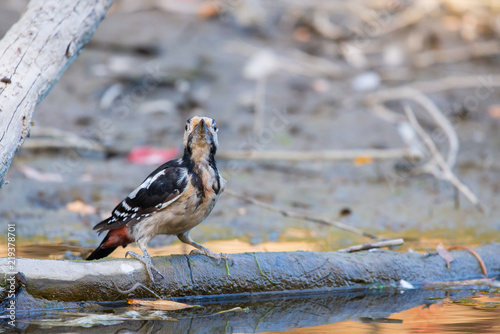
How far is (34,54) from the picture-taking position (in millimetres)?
3947

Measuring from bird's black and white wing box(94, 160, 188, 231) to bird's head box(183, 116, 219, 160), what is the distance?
125mm

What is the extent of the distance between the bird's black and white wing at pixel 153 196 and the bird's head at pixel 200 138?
0.41ft

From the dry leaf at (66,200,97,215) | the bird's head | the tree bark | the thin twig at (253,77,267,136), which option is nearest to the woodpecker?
the bird's head

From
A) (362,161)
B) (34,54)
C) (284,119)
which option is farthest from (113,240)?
(284,119)

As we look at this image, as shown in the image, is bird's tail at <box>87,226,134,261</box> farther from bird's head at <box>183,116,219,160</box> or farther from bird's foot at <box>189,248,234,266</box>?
bird's head at <box>183,116,219,160</box>

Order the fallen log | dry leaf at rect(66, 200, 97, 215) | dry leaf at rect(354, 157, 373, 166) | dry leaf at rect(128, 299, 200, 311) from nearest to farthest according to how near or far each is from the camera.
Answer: the fallen log → dry leaf at rect(128, 299, 200, 311) → dry leaf at rect(66, 200, 97, 215) → dry leaf at rect(354, 157, 373, 166)

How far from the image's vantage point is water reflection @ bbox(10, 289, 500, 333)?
3383 mm

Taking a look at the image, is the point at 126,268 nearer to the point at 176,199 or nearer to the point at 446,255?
the point at 176,199

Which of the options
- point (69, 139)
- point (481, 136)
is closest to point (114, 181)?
point (69, 139)

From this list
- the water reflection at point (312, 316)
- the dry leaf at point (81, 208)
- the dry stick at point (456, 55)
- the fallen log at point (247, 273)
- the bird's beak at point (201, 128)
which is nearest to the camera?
the water reflection at point (312, 316)

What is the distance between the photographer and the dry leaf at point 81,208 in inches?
227

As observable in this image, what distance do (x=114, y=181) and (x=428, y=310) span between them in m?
3.59

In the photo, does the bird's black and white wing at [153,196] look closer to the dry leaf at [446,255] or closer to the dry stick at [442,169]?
the dry leaf at [446,255]

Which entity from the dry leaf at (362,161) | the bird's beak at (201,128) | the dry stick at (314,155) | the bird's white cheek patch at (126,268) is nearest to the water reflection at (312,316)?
the bird's white cheek patch at (126,268)
